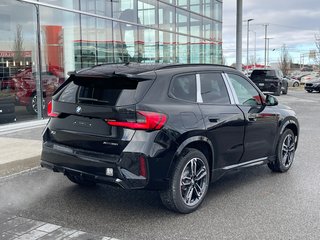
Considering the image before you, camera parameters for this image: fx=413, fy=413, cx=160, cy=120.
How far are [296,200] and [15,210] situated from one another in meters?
3.50

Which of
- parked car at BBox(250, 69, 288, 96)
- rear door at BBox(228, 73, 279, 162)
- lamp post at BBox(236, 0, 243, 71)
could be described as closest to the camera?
Answer: rear door at BBox(228, 73, 279, 162)

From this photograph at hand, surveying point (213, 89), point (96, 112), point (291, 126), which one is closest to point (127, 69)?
point (96, 112)

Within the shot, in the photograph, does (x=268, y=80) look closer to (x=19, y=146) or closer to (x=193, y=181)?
(x=19, y=146)

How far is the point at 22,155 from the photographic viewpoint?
7.34m

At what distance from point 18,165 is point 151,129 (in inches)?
133

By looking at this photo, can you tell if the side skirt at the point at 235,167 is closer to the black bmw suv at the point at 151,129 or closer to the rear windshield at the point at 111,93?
the black bmw suv at the point at 151,129

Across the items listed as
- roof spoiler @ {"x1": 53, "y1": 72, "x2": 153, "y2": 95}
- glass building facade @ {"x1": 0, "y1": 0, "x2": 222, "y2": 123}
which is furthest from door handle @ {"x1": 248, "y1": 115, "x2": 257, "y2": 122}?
glass building facade @ {"x1": 0, "y1": 0, "x2": 222, "y2": 123}

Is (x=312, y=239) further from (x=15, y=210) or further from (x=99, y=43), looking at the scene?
(x=99, y=43)

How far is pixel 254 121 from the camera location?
5.84 meters

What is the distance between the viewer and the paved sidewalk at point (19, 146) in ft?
22.3

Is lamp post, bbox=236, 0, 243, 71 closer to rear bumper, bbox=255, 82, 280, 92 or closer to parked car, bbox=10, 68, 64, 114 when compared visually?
parked car, bbox=10, 68, 64, 114

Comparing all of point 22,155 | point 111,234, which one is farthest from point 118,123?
point 22,155

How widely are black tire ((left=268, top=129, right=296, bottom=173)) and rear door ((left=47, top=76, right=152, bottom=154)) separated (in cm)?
292

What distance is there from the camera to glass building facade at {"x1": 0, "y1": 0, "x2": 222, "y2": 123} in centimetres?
1222
